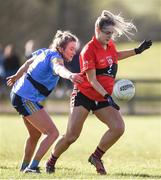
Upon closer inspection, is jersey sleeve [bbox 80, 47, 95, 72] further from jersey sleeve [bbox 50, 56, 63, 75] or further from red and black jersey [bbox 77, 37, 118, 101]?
jersey sleeve [bbox 50, 56, 63, 75]

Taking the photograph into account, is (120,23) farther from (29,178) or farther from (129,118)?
(129,118)

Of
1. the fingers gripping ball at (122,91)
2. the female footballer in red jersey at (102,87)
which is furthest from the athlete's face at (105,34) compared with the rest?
the fingers gripping ball at (122,91)

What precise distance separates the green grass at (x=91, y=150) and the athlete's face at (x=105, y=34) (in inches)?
65.1

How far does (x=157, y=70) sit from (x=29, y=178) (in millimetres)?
30351

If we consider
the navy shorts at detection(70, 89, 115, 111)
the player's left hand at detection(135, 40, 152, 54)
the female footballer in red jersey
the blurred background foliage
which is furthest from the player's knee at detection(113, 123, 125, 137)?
the blurred background foliage

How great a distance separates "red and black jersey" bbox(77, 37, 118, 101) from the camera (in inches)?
377

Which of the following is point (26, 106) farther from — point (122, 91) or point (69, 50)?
point (122, 91)

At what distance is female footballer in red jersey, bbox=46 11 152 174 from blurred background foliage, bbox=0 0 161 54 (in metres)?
22.6

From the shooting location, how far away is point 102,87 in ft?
31.2

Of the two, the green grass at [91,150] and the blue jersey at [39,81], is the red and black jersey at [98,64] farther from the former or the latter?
the green grass at [91,150]

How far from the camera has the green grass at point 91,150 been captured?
9.63 meters

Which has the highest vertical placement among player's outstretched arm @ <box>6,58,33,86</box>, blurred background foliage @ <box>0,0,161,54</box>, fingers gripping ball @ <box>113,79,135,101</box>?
player's outstretched arm @ <box>6,58,33,86</box>

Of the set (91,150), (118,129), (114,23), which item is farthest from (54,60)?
(91,150)

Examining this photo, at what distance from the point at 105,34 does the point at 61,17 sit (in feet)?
105
